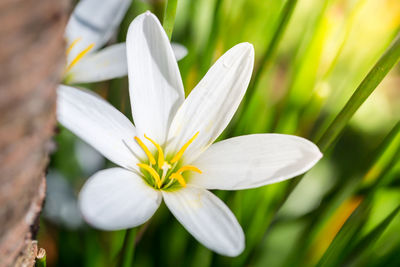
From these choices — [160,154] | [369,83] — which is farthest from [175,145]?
[369,83]

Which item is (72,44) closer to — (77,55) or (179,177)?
(77,55)

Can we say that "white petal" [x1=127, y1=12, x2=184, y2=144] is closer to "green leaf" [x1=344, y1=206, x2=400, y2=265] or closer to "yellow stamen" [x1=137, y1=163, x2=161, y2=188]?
"yellow stamen" [x1=137, y1=163, x2=161, y2=188]

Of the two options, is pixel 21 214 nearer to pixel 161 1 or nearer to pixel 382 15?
pixel 161 1

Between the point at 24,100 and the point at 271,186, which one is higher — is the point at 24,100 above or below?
above

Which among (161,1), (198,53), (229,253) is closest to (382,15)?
(198,53)

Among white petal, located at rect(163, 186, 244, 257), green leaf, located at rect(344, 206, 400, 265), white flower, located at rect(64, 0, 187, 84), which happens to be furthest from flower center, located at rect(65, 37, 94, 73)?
green leaf, located at rect(344, 206, 400, 265)
